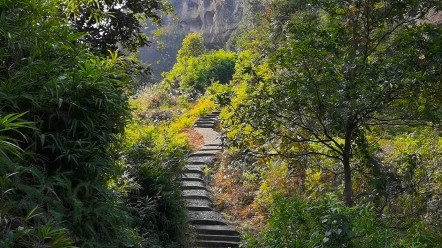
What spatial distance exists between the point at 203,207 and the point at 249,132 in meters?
3.39

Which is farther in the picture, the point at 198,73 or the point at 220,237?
the point at 198,73

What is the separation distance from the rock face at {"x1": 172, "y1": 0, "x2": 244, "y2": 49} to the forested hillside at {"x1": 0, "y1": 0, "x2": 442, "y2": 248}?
27640 millimetres

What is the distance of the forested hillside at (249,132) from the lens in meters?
3.18

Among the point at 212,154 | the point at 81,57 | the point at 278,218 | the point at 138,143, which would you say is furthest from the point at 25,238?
the point at 212,154

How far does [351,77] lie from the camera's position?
4.81 m

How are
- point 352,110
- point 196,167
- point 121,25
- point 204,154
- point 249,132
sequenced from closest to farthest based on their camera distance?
point 352,110 < point 249,132 < point 121,25 < point 196,167 < point 204,154

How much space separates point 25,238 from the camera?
8.21ft

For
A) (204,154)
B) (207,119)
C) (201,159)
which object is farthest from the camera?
(207,119)

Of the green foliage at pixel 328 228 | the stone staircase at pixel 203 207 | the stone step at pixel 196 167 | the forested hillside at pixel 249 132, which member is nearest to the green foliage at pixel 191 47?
the stone staircase at pixel 203 207

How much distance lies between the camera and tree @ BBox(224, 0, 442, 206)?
14.8 ft

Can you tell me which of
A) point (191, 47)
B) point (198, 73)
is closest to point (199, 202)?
point (198, 73)

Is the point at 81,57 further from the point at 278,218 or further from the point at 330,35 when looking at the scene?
the point at 330,35

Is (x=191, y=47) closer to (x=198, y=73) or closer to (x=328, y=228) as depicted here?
(x=198, y=73)

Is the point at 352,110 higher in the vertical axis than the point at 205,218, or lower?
higher
